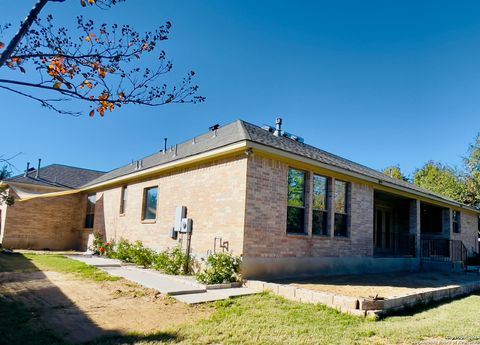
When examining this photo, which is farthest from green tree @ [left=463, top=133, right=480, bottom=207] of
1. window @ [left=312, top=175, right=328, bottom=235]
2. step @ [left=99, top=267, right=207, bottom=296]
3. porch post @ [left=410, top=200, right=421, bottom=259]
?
step @ [left=99, top=267, right=207, bottom=296]

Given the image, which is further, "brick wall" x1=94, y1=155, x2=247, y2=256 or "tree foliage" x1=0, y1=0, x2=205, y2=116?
"brick wall" x1=94, y1=155, x2=247, y2=256

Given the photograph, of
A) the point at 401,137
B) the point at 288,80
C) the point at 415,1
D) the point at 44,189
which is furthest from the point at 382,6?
the point at 44,189

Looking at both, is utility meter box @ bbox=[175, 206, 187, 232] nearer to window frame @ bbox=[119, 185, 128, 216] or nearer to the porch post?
window frame @ bbox=[119, 185, 128, 216]

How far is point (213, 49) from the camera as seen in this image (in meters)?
11.4

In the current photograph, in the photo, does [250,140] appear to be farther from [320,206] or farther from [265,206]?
[320,206]

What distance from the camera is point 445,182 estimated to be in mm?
34656

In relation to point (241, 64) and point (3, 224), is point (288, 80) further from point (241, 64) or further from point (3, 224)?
point (3, 224)

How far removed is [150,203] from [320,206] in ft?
23.6

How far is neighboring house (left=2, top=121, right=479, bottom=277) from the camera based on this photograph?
9.68 metres

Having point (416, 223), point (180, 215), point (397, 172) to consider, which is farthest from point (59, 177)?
point (397, 172)

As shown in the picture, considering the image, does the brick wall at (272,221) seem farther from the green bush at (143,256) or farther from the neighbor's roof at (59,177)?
the neighbor's roof at (59,177)

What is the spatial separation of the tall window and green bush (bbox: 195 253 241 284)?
88.0 inches

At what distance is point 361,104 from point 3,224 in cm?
2079

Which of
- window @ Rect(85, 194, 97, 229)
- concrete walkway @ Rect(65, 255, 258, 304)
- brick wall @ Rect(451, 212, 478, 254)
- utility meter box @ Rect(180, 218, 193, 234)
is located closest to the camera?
concrete walkway @ Rect(65, 255, 258, 304)
